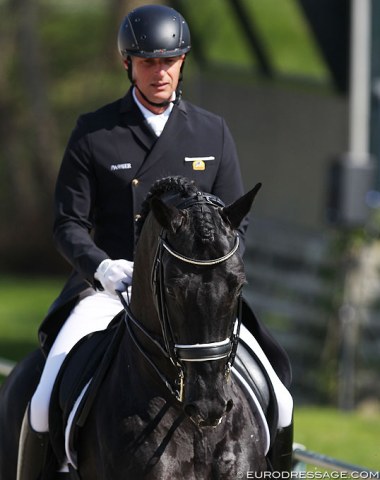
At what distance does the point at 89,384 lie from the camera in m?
4.93

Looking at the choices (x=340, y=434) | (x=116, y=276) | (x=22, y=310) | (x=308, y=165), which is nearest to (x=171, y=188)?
(x=116, y=276)

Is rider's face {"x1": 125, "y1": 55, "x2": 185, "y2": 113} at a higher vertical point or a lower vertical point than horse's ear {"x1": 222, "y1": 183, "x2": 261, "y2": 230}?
higher

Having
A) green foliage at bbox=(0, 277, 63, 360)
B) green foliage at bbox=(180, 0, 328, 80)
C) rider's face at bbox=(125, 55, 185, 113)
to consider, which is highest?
rider's face at bbox=(125, 55, 185, 113)

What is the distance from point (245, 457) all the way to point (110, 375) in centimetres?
65

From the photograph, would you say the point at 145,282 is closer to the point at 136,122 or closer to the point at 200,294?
the point at 200,294

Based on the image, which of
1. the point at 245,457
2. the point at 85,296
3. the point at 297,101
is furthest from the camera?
the point at 297,101

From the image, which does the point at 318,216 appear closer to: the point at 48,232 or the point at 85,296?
the point at 85,296

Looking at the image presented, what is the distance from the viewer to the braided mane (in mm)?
4195

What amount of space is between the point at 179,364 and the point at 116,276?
2.23 feet

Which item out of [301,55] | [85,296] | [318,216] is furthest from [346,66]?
[85,296]

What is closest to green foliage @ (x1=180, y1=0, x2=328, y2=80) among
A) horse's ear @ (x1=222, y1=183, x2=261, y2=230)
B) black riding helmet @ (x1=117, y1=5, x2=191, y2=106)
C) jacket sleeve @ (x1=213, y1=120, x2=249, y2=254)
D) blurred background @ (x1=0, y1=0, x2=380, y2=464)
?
blurred background @ (x1=0, y1=0, x2=380, y2=464)

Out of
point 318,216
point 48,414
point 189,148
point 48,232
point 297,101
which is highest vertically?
point 189,148

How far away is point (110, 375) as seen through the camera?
486 centimetres

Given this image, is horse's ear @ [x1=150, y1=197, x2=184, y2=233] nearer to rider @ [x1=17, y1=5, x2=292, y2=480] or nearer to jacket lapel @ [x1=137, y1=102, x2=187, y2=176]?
rider @ [x1=17, y1=5, x2=292, y2=480]
